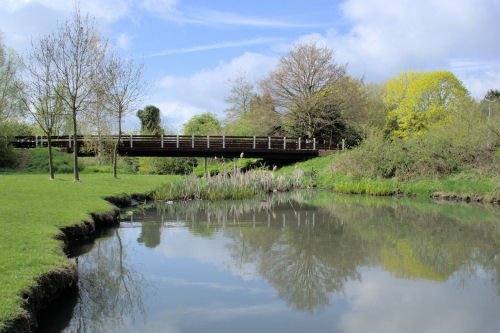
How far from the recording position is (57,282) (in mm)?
6527

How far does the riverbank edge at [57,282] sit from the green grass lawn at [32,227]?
8 centimetres

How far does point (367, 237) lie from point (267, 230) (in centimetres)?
260

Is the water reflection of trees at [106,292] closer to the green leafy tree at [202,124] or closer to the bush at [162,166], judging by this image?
the bush at [162,166]

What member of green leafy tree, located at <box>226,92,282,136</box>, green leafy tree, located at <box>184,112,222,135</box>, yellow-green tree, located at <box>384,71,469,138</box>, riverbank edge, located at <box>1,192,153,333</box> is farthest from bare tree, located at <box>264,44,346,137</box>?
riverbank edge, located at <box>1,192,153,333</box>

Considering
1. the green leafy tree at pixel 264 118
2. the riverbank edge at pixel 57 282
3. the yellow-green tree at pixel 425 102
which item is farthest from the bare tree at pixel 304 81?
the riverbank edge at pixel 57 282

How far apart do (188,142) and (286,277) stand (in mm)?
29258

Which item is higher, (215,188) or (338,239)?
(215,188)

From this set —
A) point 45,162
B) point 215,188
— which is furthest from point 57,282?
point 45,162

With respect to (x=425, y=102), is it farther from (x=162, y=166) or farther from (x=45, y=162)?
(x=45, y=162)

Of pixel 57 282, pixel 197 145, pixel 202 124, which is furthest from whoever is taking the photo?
pixel 202 124

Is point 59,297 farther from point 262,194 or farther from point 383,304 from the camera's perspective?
point 262,194

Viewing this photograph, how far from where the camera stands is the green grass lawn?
567cm

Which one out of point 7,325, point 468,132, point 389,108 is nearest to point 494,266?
point 7,325

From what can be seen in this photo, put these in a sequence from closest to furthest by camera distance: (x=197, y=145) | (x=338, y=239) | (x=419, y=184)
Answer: (x=338, y=239), (x=419, y=184), (x=197, y=145)
